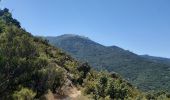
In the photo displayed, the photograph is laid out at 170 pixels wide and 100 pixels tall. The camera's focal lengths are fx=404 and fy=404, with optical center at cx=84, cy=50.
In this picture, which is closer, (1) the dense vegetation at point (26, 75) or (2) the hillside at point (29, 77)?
(1) the dense vegetation at point (26, 75)

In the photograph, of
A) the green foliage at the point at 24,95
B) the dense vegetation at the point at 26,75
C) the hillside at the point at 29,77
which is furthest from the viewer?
the hillside at the point at 29,77

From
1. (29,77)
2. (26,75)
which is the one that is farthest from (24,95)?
(29,77)

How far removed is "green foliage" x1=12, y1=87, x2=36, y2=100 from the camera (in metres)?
43.2

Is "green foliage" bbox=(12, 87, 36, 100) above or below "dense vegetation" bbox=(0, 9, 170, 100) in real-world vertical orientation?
below

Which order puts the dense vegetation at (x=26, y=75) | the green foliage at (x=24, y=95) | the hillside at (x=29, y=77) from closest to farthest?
the green foliage at (x=24, y=95)
the dense vegetation at (x=26, y=75)
the hillside at (x=29, y=77)

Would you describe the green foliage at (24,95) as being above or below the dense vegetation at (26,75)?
below

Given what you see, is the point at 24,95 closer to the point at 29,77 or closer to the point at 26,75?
the point at 26,75

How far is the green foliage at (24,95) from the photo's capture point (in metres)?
43.2

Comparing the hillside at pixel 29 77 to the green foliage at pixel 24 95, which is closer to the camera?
the green foliage at pixel 24 95

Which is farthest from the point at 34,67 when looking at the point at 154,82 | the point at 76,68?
the point at 154,82

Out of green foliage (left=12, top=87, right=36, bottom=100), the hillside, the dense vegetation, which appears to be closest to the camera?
green foliage (left=12, top=87, right=36, bottom=100)

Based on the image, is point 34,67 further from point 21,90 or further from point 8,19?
point 8,19

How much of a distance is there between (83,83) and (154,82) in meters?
124

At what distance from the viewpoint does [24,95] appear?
43438 millimetres
